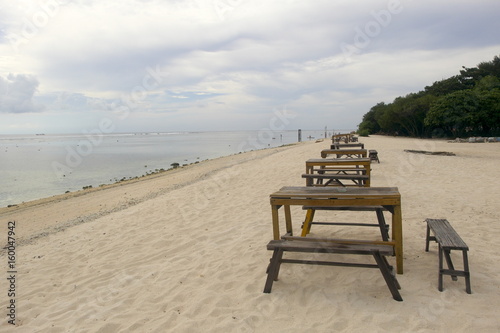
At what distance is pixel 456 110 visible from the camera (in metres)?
A: 33.9

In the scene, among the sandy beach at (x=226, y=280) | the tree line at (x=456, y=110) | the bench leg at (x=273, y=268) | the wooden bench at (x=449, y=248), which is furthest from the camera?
the tree line at (x=456, y=110)

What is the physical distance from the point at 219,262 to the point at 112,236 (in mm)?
2626

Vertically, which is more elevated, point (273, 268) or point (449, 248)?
point (449, 248)

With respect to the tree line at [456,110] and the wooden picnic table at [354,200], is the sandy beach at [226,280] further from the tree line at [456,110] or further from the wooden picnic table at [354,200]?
the tree line at [456,110]

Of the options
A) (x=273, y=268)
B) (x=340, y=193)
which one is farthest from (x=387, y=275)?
(x=273, y=268)

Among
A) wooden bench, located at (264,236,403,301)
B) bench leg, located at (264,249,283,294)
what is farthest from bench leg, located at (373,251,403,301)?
bench leg, located at (264,249,283,294)

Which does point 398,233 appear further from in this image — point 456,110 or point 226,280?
point 456,110

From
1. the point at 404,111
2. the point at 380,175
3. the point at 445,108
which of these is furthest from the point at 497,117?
the point at 380,175

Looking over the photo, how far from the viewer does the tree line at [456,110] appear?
108ft

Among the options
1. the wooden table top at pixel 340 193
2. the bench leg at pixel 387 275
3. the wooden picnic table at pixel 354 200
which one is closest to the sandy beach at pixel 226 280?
the bench leg at pixel 387 275

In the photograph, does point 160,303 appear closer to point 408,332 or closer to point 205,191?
point 408,332

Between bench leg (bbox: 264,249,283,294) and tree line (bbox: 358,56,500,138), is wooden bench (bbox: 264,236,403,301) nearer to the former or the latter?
bench leg (bbox: 264,249,283,294)

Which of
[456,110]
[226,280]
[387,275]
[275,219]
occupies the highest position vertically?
[456,110]

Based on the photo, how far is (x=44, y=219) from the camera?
9.62m
